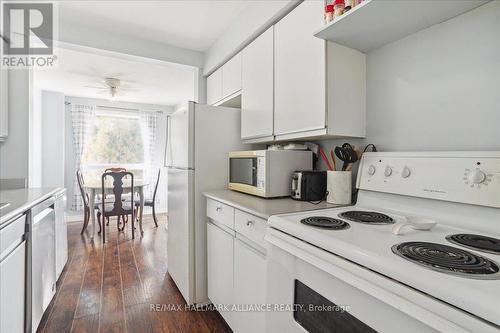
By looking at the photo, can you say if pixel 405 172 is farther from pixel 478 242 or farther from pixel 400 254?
pixel 400 254

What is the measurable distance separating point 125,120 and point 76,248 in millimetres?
3045

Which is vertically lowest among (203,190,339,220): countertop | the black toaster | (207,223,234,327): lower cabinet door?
(207,223,234,327): lower cabinet door

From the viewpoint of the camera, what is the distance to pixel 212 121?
198 cm

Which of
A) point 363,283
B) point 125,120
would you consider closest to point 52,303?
point 363,283

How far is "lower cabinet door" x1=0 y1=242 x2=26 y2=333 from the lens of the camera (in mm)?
1136

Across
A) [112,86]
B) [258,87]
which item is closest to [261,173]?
[258,87]

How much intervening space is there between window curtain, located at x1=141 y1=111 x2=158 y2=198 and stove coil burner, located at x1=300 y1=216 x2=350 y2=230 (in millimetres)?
5064

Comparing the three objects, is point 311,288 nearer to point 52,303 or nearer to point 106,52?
point 52,303

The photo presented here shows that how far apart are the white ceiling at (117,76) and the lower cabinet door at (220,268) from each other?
1.98 metres

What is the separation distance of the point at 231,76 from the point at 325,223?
1.72 m

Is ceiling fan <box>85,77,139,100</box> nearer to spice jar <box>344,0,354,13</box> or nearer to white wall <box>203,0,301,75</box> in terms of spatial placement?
white wall <box>203,0,301,75</box>

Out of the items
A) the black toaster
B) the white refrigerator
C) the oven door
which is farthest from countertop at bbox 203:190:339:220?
the white refrigerator

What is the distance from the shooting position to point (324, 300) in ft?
2.63

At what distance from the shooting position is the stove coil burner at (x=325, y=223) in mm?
919
